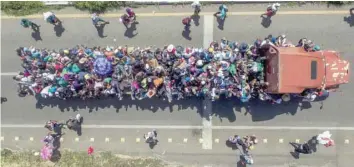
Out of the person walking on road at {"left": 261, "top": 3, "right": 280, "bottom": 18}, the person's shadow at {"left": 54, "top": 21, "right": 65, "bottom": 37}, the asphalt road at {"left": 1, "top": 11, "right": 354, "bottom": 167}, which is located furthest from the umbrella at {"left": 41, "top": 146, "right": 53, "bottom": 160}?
the person walking on road at {"left": 261, "top": 3, "right": 280, "bottom": 18}

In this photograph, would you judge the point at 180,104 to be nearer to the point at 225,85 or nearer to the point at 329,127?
the point at 225,85

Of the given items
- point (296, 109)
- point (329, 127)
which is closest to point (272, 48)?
point (296, 109)

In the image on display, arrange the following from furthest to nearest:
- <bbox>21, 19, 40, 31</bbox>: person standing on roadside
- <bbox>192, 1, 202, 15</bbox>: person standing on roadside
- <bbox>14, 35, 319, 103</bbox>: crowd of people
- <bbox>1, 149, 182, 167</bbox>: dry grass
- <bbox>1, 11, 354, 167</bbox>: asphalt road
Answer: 1. <bbox>1, 149, 182, 167</bbox>: dry grass
2. <bbox>21, 19, 40, 31</bbox>: person standing on roadside
3. <bbox>1, 11, 354, 167</bbox>: asphalt road
4. <bbox>192, 1, 202, 15</bbox>: person standing on roadside
5. <bbox>14, 35, 319, 103</bbox>: crowd of people

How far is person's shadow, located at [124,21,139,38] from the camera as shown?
19.0 metres

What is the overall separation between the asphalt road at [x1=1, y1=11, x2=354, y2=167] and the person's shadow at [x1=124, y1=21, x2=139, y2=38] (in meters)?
0.06

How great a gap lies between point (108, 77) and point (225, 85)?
4.71 m

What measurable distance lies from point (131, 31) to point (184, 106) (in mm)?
3899

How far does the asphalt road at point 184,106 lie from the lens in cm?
1855

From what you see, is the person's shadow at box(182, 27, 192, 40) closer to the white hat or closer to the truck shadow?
the white hat

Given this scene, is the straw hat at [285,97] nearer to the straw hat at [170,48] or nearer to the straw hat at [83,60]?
the straw hat at [170,48]

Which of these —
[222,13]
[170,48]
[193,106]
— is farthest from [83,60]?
[222,13]

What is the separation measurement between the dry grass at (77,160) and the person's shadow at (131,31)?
16.9ft

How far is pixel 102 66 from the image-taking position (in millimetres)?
17594

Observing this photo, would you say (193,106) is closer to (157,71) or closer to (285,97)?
(157,71)
